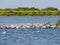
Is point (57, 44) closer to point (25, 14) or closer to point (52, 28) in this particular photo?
point (52, 28)

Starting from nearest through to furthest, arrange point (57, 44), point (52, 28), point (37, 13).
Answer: point (57, 44) < point (52, 28) < point (37, 13)

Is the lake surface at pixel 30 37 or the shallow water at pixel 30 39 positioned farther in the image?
the lake surface at pixel 30 37

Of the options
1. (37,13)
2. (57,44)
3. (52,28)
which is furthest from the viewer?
(37,13)

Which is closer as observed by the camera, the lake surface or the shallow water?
the shallow water

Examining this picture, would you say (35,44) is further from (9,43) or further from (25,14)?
(25,14)

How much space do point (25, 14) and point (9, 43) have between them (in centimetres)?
6750

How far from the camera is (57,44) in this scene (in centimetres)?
2609

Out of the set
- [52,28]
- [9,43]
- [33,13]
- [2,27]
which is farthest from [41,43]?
[33,13]

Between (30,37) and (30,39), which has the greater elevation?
(30,39)

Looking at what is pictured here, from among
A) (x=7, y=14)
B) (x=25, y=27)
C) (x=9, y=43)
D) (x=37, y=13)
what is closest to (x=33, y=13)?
(x=37, y=13)

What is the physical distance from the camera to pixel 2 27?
142 feet

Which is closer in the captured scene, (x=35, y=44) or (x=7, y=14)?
(x=35, y=44)

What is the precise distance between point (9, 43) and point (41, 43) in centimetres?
252

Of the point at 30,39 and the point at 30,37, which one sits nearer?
the point at 30,39
